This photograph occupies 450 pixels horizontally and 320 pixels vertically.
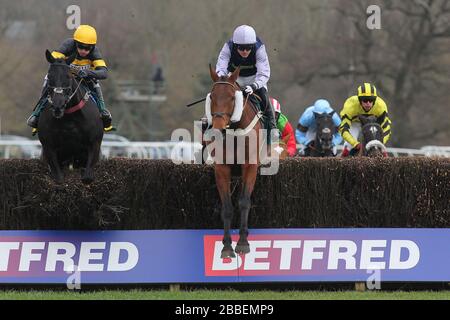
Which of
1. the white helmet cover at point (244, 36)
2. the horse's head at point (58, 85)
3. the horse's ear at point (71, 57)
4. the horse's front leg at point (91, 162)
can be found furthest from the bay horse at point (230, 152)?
the horse's ear at point (71, 57)

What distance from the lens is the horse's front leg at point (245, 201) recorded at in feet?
33.2

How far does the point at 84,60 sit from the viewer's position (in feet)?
36.7

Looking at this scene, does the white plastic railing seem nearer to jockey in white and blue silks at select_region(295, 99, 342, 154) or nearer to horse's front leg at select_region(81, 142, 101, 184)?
jockey in white and blue silks at select_region(295, 99, 342, 154)

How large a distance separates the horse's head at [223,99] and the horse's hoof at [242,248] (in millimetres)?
1186

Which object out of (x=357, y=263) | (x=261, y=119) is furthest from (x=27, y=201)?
(x=357, y=263)

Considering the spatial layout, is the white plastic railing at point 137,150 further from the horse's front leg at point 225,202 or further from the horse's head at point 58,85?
the horse's head at point 58,85

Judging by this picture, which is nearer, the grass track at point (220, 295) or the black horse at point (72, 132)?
the grass track at point (220, 295)

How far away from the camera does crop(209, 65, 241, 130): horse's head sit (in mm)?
9784

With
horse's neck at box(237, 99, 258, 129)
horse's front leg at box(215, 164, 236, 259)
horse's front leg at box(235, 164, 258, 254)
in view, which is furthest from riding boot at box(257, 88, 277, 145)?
horse's front leg at box(215, 164, 236, 259)

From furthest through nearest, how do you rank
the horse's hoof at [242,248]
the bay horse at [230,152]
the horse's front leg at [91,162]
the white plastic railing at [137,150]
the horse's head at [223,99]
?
1. the white plastic railing at [137,150]
2. the horse's front leg at [91,162]
3. the horse's hoof at [242,248]
4. the bay horse at [230,152]
5. the horse's head at [223,99]

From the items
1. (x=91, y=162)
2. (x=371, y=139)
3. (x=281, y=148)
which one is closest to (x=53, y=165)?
(x=91, y=162)

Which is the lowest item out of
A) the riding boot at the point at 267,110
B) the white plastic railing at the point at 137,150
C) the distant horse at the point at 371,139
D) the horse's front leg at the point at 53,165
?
→ the horse's front leg at the point at 53,165

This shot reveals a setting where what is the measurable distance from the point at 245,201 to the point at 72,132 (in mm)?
2024

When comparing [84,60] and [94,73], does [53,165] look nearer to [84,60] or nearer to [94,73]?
[94,73]
